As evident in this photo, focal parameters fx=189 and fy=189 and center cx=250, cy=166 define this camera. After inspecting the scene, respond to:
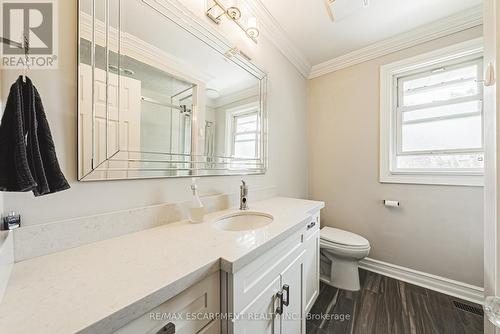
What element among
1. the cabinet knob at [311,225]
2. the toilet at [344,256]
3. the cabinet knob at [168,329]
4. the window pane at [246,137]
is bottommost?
the toilet at [344,256]

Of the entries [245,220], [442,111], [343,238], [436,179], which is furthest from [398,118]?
[245,220]

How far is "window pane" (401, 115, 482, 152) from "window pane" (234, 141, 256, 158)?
152cm

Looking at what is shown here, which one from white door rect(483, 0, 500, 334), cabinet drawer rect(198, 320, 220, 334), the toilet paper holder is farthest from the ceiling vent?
cabinet drawer rect(198, 320, 220, 334)

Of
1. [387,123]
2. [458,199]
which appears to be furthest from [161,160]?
[458,199]

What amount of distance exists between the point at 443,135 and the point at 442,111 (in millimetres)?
218

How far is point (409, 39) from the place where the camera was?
5.69ft


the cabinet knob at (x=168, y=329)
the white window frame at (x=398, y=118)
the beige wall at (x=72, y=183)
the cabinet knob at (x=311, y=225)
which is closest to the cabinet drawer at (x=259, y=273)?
the cabinet knob at (x=168, y=329)

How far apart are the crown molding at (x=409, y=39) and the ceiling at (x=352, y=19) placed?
0.05m

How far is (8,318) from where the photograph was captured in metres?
0.35

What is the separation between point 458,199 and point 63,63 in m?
2.60

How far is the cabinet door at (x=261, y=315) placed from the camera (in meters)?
0.64

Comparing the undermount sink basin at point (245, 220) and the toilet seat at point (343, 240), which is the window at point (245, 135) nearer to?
the undermount sink basin at point (245, 220)

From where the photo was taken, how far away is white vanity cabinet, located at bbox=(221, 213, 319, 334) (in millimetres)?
607

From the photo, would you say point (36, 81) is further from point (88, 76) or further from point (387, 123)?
point (387, 123)
